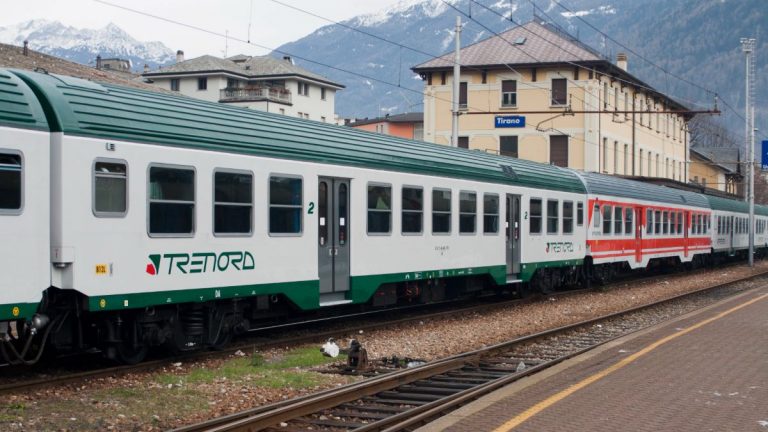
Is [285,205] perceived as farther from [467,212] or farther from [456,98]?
[456,98]

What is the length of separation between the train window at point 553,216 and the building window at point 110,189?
47.8ft

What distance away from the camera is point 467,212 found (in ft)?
65.3

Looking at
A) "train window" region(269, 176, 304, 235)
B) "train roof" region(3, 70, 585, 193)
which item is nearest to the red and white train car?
"train roof" region(3, 70, 585, 193)

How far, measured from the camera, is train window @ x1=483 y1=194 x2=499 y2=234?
20.6 m

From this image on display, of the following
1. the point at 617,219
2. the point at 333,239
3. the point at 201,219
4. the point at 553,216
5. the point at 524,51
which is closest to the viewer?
the point at 201,219

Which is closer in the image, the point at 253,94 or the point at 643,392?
the point at 643,392

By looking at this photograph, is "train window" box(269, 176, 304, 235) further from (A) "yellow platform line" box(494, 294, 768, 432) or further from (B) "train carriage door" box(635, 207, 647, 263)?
(B) "train carriage door" box(635, 207, 647, 263)

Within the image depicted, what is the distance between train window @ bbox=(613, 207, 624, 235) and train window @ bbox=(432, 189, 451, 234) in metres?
11.5

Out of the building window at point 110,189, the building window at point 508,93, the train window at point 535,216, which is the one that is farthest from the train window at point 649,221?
the building window at point 110,189

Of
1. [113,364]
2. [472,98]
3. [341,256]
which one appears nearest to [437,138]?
[472,98]

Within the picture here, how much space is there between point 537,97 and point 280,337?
1638 inches

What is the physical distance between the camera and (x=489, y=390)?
10.6 m

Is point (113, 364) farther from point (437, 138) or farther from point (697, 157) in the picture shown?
point (697, 157)

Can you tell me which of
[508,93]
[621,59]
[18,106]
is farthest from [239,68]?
[18,106]
